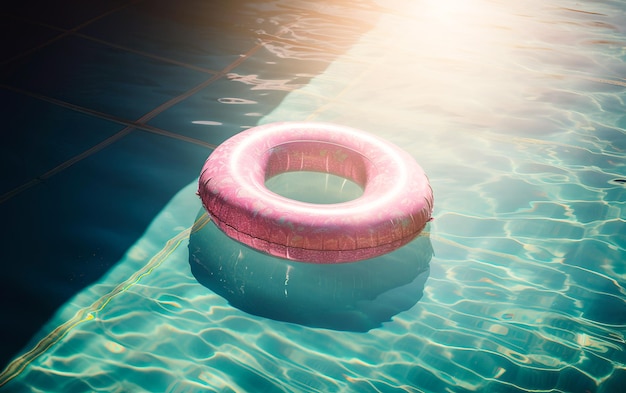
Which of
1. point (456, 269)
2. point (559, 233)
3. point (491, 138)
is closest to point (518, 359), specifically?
point (456, 269)

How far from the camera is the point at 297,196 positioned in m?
3.50

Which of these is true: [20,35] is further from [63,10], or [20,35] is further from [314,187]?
[314,187]

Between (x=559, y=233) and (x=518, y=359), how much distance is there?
1.09 meters

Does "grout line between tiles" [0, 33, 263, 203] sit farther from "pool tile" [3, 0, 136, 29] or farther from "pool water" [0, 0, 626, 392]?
"pool tile" [3, 0, 136, 29]

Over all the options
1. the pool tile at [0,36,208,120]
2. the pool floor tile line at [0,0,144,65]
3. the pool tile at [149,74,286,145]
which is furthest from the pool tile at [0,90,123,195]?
the pool floor tile line at [0,0,144,65]

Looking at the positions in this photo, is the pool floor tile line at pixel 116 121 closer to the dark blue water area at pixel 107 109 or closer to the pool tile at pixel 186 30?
the dark blue water area at pixel 107 109

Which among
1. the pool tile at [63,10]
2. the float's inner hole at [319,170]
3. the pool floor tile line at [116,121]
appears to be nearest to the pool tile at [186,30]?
the pool tile at [63,10]

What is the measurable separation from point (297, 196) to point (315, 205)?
0.65 metres

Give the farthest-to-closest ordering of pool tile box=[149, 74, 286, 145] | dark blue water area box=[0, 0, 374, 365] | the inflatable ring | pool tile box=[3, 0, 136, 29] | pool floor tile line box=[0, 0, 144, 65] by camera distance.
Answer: pool tile box=[3, 0, 136, 29], pool floor tile line box=[0, 0, 144, 65], pool tile box=[149, 74, 286, 145], dark blue water area box=[0, 0, 374, 365], the inflatable ring

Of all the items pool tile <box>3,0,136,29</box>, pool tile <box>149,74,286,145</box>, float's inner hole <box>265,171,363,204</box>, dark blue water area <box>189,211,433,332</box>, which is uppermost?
pool tile <box>3,0,136,29</box>

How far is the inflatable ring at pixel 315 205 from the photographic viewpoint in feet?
8.96

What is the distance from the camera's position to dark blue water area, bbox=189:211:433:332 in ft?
9.02

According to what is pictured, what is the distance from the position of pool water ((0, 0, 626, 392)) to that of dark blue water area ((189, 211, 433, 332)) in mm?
11

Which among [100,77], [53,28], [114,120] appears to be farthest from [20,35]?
[114,120]
